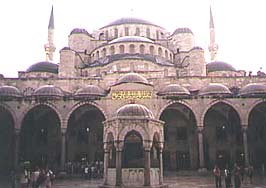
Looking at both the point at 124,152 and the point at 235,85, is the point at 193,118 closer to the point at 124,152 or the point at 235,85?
the point at 235,85

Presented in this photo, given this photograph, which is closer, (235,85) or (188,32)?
(235,85)

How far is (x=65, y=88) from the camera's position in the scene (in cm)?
2870

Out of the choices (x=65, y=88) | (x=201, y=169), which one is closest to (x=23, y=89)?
(x=65, y=88)

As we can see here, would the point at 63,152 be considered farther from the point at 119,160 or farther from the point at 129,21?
the point at 129,21

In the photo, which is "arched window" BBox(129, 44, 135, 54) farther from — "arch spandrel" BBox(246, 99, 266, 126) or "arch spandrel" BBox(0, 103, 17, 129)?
"arch spandrel" BBox(0, 103, 17, 129)

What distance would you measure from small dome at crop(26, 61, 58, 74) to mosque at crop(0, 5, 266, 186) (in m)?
0.09

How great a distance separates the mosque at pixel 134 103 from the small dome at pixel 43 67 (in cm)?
9

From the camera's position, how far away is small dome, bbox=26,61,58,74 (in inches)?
1252

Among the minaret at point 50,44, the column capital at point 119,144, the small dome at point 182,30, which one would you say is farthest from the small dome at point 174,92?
the minaret at point 50,44

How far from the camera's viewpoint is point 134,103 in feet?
77.3

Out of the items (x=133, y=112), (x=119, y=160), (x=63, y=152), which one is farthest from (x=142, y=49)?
(x=119, y=160)

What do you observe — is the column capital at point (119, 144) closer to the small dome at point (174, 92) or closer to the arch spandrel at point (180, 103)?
the arch spandrel at point (180, 103)

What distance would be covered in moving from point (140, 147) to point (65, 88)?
15.9 meters

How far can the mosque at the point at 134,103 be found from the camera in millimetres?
24062
